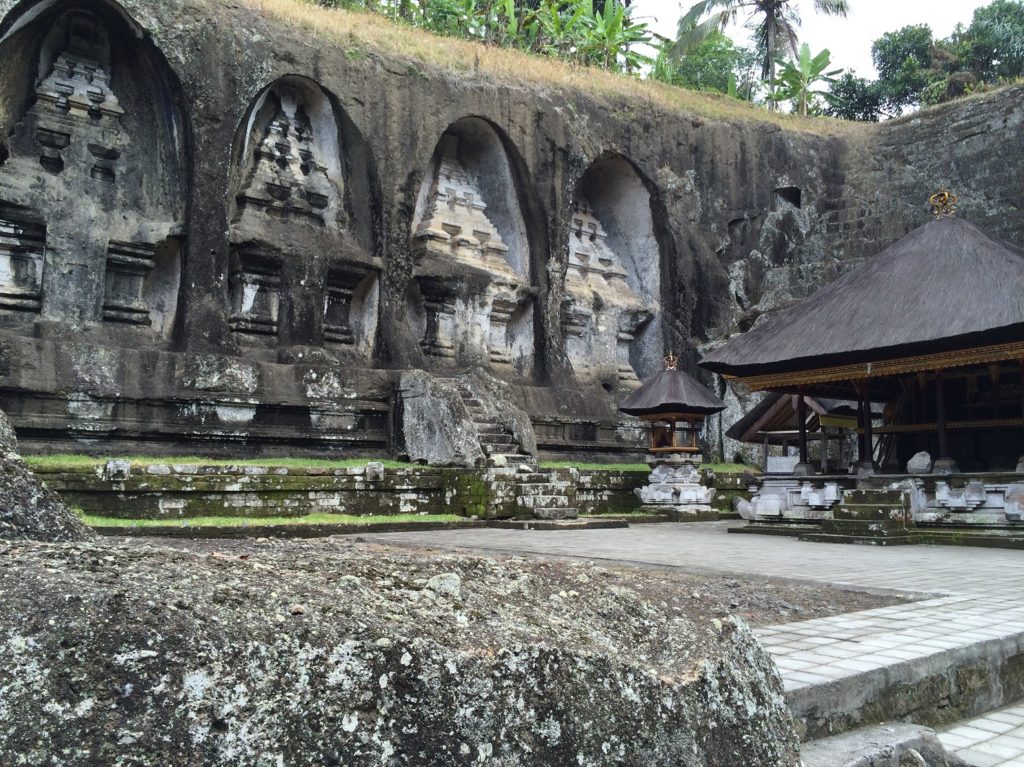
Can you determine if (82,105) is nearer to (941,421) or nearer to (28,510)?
(941,421)

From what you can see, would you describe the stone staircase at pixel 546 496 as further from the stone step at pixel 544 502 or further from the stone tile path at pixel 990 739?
the stone tile path at pixel 990 739

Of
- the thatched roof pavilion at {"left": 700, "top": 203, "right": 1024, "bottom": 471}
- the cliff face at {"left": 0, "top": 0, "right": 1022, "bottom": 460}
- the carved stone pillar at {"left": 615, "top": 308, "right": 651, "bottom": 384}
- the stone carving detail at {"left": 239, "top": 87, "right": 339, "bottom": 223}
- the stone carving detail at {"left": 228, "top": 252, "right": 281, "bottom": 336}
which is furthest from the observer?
the carved stone pillar at {"left": 615, "top": 308, "right": 651, "bottom": 384}

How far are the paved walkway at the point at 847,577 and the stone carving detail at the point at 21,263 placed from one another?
23.0 feet

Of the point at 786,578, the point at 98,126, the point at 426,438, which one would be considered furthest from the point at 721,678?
the point at 98,126

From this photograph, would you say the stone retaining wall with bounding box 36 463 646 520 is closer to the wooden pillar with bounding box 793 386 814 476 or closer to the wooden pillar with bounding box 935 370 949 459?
the wooden pillar with bounding box 793 386 814 476

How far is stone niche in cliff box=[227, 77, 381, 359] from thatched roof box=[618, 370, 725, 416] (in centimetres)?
469

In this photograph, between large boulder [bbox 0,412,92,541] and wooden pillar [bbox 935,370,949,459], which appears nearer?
large boulder [bbox 0,412,92,541]

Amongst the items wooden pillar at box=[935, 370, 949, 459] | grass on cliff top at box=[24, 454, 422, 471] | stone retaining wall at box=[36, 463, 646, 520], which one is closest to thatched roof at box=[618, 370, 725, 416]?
stone retaining wall at box=[36, 463, 646, 520]

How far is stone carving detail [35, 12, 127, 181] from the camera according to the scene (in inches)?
546

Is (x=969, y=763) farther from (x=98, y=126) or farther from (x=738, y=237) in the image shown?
(x=738, y=237)

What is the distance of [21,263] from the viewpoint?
13.4 meters

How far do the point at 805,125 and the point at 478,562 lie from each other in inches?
913

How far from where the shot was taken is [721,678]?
1.93 m

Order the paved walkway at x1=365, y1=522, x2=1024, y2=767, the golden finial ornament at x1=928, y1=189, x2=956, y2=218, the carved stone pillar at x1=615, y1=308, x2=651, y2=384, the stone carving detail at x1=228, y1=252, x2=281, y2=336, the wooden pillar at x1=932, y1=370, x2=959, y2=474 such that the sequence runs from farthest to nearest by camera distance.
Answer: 1. the carved stone pillar at x1=615, y1=308, x2=651, y2=384
2. the stone carving detail at x1=228, y1=252, x2=281, y2=336
3. the golden finial ornament at x1=928, y1=189, x2=956, y2=218
4. the wooden pillar at x1=932, y1=370, x2=959, y2=474
5. the paved walkway at x1=365, y1=522, x2=1024, y2=767
